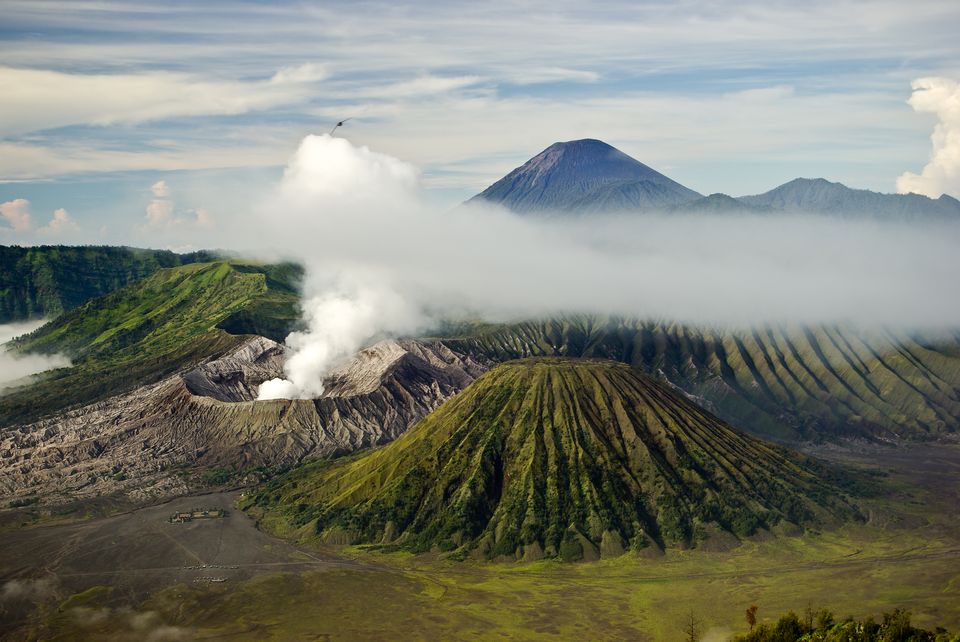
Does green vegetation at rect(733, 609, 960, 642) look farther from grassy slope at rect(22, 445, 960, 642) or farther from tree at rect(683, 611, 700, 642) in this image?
grassy slope at rect(22, 445, 960, 642)

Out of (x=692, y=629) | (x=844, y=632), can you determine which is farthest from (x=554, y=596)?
(x=844, y=632)

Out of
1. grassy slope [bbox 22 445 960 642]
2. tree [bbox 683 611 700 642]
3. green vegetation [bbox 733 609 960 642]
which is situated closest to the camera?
green vegetation [bbox 733 609 960 642]

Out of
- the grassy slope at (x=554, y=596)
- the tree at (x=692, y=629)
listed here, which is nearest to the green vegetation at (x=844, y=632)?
the tree at (x=692, y=629)

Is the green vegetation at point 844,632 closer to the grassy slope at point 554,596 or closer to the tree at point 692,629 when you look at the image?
the tree at point 692,629

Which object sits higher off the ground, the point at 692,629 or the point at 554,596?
the point at 692,629

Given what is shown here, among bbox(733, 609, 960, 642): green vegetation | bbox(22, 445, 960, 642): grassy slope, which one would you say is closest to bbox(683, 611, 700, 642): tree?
bbox(22, 445, 960, 642): grassy slope

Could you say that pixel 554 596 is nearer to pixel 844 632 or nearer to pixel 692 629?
pixel 692 629

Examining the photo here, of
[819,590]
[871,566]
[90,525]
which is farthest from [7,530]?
[871,566]

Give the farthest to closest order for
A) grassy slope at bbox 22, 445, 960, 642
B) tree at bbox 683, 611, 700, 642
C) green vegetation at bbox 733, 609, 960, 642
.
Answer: grassy slope at bbox 22, 445, 960, 642 → tree at bbox 683, 611, 700, 642 → green vegetation at bbox 733, 609, 960, 642
